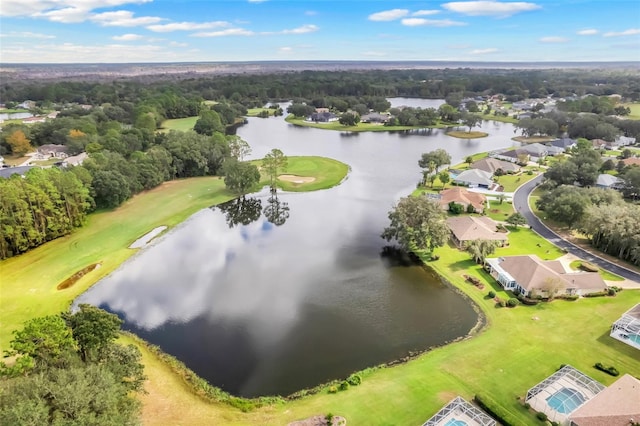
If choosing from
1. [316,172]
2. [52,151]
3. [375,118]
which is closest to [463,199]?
[316,172]

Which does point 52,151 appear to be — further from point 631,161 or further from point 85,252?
point 631,161

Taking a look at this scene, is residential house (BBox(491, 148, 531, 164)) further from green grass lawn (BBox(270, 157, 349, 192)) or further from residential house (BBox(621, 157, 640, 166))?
green grass lawn (BBox(270, 157, 349, 192))

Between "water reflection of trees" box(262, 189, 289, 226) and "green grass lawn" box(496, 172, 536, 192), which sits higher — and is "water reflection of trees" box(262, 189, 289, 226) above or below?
below

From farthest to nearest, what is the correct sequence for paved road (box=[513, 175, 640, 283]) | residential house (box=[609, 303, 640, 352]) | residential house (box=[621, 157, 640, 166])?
residential house (box=[621, 157, 640, 166]) < paved road (box=[513, 175, 640, 283]) < residential house (box=[609, 303, 640, 352])

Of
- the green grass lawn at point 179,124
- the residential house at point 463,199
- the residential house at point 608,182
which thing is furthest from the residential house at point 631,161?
the green grass lawn at point 179,124

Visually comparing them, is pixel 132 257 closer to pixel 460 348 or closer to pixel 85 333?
pixel 85 333

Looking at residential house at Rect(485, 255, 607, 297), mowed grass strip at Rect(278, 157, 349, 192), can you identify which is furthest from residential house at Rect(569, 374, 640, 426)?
mowed grass strip at Rect(278, 157, 349, 192)

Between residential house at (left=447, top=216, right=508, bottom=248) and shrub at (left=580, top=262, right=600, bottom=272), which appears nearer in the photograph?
shrub at (left=580, top=262, right=600, bottom=272)
